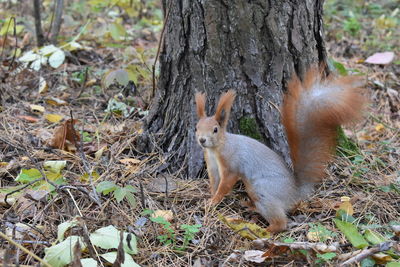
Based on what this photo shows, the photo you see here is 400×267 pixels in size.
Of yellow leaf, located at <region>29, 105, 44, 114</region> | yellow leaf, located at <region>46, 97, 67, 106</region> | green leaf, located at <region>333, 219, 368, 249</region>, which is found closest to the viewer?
green leaf, located at <region>333, 219, 368, 249</region>

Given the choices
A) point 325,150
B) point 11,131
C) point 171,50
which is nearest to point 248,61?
point 171,50

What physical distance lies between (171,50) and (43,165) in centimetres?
95

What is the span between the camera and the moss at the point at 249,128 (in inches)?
107

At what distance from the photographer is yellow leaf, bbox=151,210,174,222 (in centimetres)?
232

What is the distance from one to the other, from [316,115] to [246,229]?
2.03ft

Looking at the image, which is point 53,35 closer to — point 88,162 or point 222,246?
point 88,162

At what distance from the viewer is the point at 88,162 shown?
2.77m

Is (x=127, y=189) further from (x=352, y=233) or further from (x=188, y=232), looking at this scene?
(x=352, y=233)

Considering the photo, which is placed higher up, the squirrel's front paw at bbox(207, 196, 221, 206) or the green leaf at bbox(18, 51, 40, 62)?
the green leaf at bbox(18, 51, 40, 62)

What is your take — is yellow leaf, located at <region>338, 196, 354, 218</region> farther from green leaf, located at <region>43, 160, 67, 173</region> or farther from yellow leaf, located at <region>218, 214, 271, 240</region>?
green leaf, located at <region>43, 160, 67, 173</region>

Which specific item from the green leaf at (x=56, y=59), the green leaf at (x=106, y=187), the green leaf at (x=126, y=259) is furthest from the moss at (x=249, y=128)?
the green leaf at (x=56, y=59)

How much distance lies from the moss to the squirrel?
17 cm

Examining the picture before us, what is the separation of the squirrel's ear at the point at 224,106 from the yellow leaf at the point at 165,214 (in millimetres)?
514

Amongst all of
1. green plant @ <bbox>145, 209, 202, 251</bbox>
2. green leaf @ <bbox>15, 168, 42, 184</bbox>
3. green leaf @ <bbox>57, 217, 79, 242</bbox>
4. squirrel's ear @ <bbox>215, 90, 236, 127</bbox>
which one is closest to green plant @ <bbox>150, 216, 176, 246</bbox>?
green plant @ <bbox>145, 209, 202, 251</bbox>
